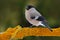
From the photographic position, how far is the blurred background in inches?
231

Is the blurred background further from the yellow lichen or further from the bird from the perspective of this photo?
the yellow lichen

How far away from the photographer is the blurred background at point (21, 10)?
5.86 meters

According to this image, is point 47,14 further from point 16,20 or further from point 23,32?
point 23,32

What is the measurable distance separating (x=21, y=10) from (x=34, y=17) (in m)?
3.12

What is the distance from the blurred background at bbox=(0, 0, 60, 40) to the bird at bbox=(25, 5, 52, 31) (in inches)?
99.9

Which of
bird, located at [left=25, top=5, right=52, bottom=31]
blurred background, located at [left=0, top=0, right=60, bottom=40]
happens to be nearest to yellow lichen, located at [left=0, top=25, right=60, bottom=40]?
bird, located at [left=25, top=5, right=52, bottom=31]

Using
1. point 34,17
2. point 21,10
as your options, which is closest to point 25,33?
point 34,17

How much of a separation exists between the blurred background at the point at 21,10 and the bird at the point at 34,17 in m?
2.54

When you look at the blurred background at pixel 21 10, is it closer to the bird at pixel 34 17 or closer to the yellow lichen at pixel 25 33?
A: the bird at pixel 34 17

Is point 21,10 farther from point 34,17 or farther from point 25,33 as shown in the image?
point 25,33

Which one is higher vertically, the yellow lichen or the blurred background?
the yellow lichen

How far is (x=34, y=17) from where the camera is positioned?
10.1ft

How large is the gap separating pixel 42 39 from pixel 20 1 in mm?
3732

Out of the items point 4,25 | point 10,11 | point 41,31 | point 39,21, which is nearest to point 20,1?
point 10,11
